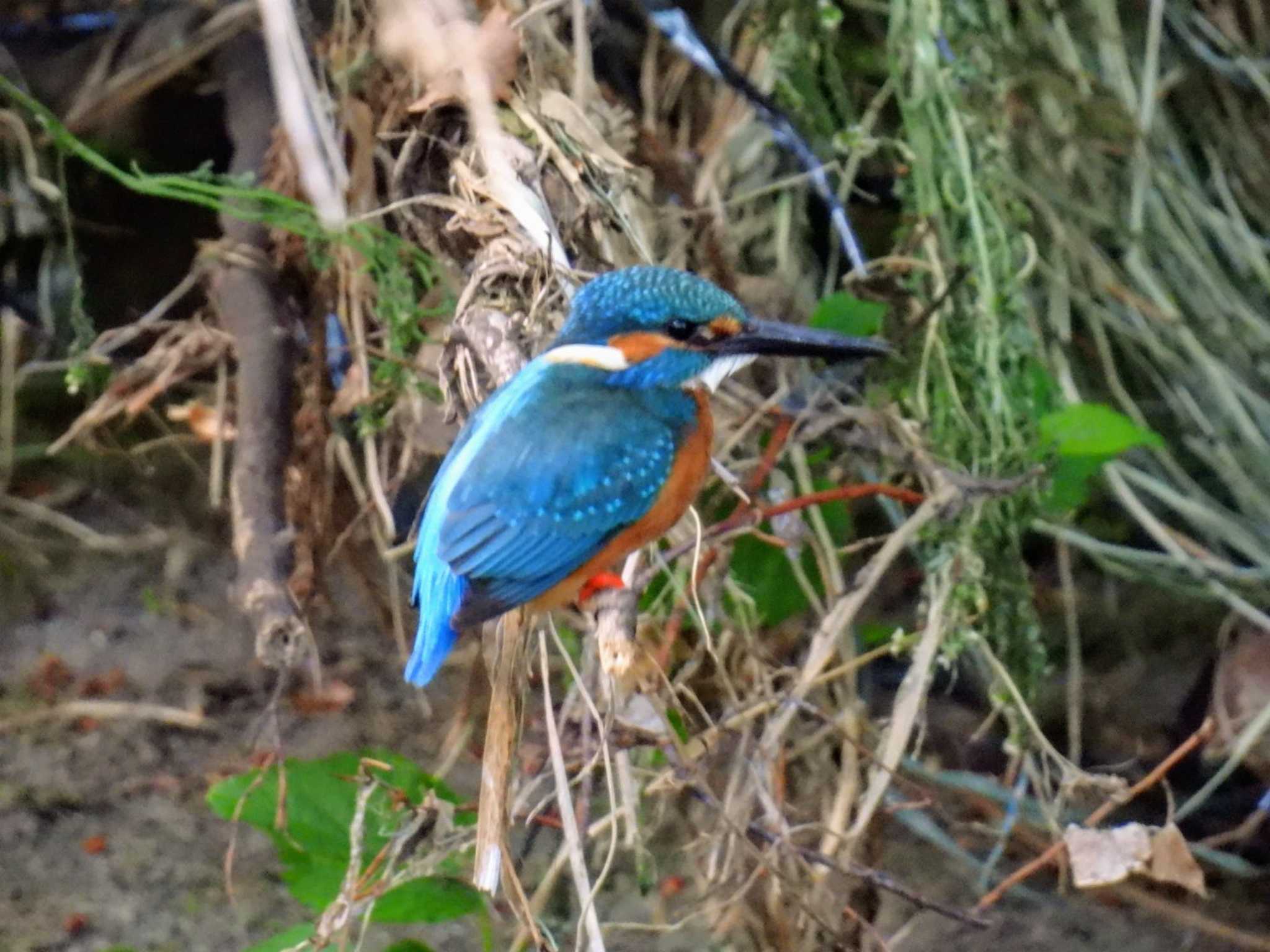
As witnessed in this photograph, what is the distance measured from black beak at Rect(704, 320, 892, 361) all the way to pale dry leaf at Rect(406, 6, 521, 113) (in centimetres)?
37

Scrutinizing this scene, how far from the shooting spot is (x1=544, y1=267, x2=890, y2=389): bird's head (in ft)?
3.84

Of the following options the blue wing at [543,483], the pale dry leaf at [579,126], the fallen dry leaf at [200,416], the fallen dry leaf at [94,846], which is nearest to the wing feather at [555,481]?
the blue wing at [543,483]

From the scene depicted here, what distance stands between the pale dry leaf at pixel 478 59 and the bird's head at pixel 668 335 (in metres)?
0.29

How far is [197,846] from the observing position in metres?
2.07

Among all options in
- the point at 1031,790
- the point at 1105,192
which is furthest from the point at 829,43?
the point at 1031,790

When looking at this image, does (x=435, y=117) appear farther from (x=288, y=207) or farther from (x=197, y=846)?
(x=197, y=846)

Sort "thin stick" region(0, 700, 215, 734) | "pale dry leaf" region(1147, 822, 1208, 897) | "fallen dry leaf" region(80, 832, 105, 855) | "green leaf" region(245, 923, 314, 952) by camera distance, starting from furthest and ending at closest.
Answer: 1. "thin stick" region(0, 700, 215, 734)
2. "fallen dry leaf" region(80, 832, 105, 855)
3. "green leaf" region(245, 923, 314, 952)
4. "pale dry leaf" region(1147, 822, 1208, 897)

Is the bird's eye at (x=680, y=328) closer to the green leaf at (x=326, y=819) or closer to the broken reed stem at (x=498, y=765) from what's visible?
the broken reed stem at (x=498, y=765)

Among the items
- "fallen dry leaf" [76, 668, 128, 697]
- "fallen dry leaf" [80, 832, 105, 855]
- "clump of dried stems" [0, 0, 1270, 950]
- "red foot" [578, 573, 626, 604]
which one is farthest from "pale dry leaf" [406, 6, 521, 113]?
"fallen dry leaf" [76, 668, 128, 697]

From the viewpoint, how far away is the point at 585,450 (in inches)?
46.4

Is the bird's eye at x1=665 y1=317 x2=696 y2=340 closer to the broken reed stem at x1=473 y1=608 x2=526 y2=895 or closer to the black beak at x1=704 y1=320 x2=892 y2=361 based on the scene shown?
the black beak at x1=704 y1=320 x2=892 y2=361

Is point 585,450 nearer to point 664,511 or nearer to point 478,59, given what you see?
point 664,511

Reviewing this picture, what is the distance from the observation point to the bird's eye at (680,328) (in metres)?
1.20

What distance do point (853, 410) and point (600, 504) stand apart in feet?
1.78
